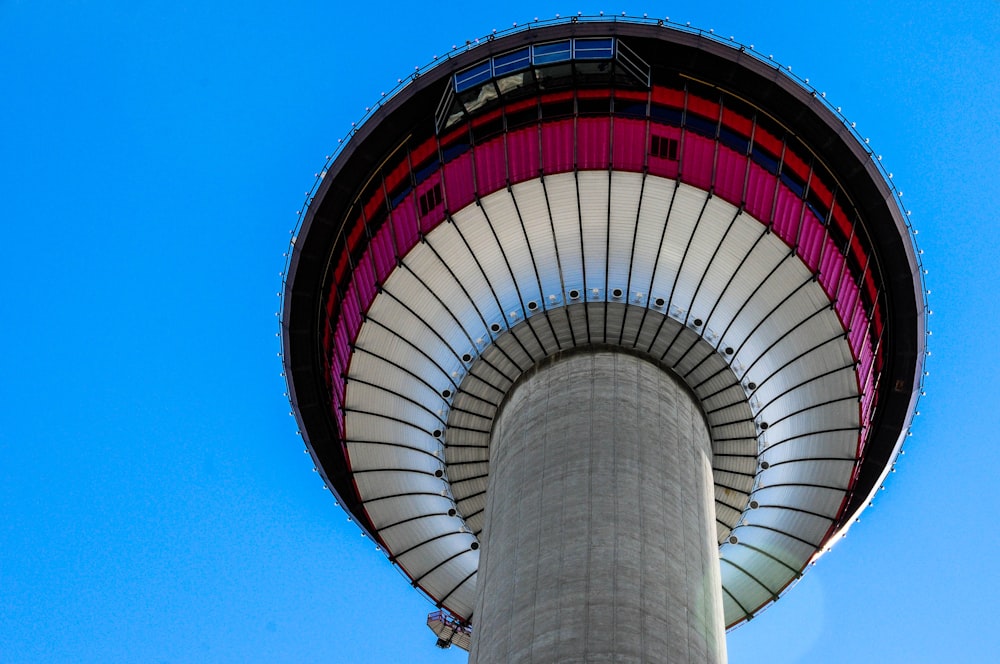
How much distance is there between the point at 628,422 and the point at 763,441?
21.5 feet

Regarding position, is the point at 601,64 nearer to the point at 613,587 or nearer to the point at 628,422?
the point at 628,422

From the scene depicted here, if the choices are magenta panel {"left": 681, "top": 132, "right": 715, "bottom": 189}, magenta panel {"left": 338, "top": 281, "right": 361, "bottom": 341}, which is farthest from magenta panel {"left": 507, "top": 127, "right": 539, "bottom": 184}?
magenta panel {"left": 338, "top": 281, "right": 361, "bottom": 341}

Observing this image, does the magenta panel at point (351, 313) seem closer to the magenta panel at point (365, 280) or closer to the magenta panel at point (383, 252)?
the magenta panel at point (365, 280)

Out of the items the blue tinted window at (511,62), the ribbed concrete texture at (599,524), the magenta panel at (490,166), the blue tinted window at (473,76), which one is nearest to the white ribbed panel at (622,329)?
the magenta panel at (490,166)

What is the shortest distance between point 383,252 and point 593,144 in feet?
23.7

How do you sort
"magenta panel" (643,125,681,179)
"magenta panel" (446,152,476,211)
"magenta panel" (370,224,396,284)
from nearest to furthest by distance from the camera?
"magenta panel" (643,125,681,179)
"magenta panel" (446,152,476,211)
"magenta panel" (370,224,396,284)

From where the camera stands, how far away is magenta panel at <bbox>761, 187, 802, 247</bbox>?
2952cm

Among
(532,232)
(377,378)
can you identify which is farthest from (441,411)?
(532,232)

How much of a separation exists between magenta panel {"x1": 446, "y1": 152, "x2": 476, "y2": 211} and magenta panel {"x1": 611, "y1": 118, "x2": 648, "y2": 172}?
426 centimetres

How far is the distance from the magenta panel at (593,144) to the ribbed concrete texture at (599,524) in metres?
5.51

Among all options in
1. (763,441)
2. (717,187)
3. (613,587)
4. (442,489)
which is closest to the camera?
(613,587)

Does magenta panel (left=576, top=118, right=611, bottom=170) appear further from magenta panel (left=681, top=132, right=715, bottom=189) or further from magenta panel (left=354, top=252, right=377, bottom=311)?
magenta panel (left=354, top=252, right=377, bottom=311)

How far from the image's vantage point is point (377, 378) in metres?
32.5

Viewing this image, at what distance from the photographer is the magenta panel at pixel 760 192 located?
1160 inches
